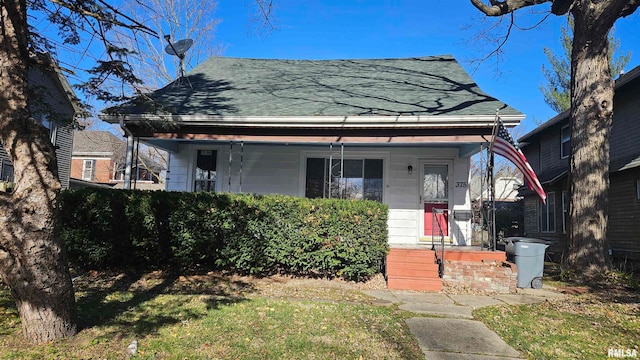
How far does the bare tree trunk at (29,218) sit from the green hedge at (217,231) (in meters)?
3.09

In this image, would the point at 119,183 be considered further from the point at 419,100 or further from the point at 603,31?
the point at 603,31

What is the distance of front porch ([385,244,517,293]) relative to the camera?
6984mm

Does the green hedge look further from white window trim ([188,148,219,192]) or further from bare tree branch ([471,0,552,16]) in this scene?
bare tree branch ([471,0,552,16])

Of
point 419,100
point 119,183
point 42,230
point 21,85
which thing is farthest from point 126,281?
point 119,183

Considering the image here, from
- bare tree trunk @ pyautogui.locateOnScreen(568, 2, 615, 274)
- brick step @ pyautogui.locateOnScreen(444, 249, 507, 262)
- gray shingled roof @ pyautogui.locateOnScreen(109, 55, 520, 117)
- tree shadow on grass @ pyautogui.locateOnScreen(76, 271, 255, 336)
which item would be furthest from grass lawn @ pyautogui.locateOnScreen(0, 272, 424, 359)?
bare tree trunk @ pyautogui.locateOnScreen(568, 2, 615, 274)

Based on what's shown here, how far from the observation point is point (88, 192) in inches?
269

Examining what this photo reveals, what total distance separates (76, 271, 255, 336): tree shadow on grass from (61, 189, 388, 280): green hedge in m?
0.40

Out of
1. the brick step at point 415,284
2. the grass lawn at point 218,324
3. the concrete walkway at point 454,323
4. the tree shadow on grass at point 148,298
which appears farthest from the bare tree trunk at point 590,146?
the tree shadow on grass at point 148,298

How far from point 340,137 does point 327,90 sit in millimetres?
2409

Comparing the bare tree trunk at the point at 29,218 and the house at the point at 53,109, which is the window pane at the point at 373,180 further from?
the bare tree trunk at the point at 29,218

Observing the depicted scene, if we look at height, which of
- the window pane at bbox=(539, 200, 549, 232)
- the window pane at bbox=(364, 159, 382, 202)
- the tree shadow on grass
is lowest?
the tree shadow on grass

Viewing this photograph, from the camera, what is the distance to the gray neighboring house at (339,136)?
28.1 ft

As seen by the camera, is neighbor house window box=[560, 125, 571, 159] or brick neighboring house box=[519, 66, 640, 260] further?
neighbor house window box=[560, 125, 571, 159]

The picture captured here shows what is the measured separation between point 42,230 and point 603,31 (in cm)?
1084
